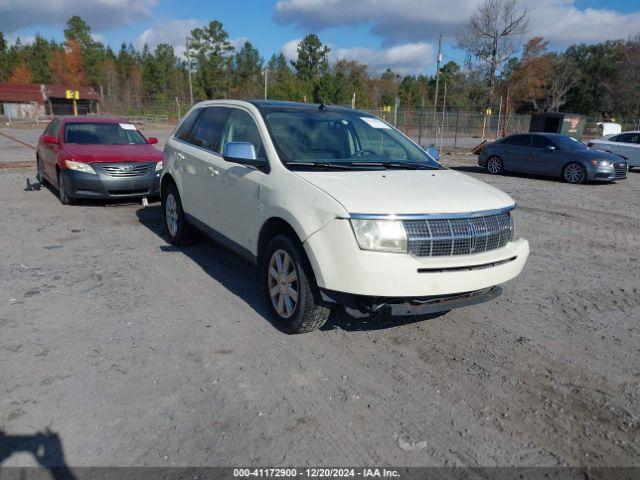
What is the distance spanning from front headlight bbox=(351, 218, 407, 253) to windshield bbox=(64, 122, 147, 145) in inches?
312

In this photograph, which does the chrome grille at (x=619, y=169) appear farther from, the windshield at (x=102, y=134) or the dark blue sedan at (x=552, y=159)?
the windshield at (x=102, y=134)

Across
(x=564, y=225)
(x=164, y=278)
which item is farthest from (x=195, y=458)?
(x=564, y=225)

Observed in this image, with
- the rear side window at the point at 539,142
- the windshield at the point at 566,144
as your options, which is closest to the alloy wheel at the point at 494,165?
the rear side window at the point at 539,142

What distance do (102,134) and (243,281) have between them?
20.6 feet

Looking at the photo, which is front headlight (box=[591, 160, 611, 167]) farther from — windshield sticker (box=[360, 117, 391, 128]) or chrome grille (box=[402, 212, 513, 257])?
chrome grille (box=[402, 212, 513, 257])

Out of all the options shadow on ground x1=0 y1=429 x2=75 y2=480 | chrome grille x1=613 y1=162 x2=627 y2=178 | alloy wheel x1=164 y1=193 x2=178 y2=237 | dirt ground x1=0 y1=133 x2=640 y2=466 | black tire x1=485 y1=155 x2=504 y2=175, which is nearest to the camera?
shadow on ground x1=0 y1=429 x2=75 y2=480

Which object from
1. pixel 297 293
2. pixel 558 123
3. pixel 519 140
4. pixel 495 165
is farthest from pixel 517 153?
pixel 297 293

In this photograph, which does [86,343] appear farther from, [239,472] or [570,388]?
[570,388]

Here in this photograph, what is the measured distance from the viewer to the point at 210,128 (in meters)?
5.75

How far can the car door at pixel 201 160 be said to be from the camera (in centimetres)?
545

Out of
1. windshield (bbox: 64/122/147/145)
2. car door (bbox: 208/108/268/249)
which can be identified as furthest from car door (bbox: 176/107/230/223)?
windshield (bbox: 64/122/147/145)

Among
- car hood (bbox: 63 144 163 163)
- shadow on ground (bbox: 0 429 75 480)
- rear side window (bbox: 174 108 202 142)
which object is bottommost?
shadow on ground (bbox: 0 429 75 480)

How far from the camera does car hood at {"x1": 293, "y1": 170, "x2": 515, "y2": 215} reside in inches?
140

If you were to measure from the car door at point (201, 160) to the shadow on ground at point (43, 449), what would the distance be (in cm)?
292
